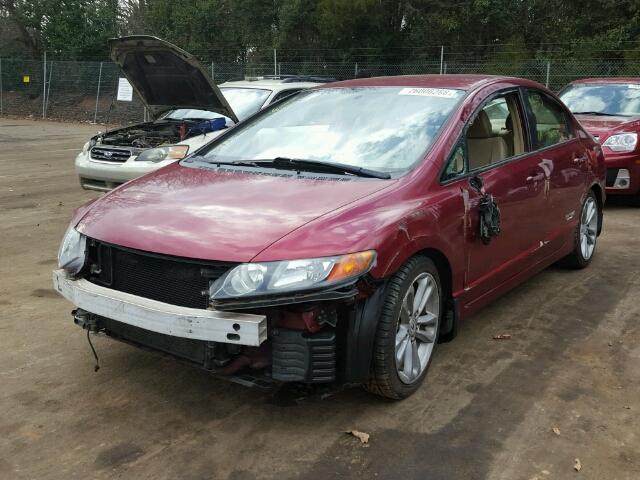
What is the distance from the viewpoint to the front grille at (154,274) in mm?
2943

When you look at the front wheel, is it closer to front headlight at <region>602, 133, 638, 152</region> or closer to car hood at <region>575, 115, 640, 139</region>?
front headlight at <region>602, 133, 638, 152</region>

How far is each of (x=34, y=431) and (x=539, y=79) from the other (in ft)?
63.9

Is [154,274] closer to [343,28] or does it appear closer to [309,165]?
[309,165]

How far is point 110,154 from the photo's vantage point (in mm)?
7984

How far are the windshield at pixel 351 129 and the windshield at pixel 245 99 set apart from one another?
4.09 metres

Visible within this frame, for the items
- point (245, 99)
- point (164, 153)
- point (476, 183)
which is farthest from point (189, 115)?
point (476, 183)

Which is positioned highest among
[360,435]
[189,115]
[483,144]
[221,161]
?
[189,115]

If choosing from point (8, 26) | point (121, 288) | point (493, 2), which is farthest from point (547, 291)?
point (8, 26)

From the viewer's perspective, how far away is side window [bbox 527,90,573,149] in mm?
4809

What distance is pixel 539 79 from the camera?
788 inches

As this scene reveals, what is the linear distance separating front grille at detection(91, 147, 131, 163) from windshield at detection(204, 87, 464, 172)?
3.67 m

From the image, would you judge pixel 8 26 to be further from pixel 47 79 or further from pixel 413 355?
pixel 413 355

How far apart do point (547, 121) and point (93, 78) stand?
78.0ft

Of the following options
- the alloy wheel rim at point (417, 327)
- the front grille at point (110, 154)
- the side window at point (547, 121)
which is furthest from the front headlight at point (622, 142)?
the front grille at point (110, 154)
